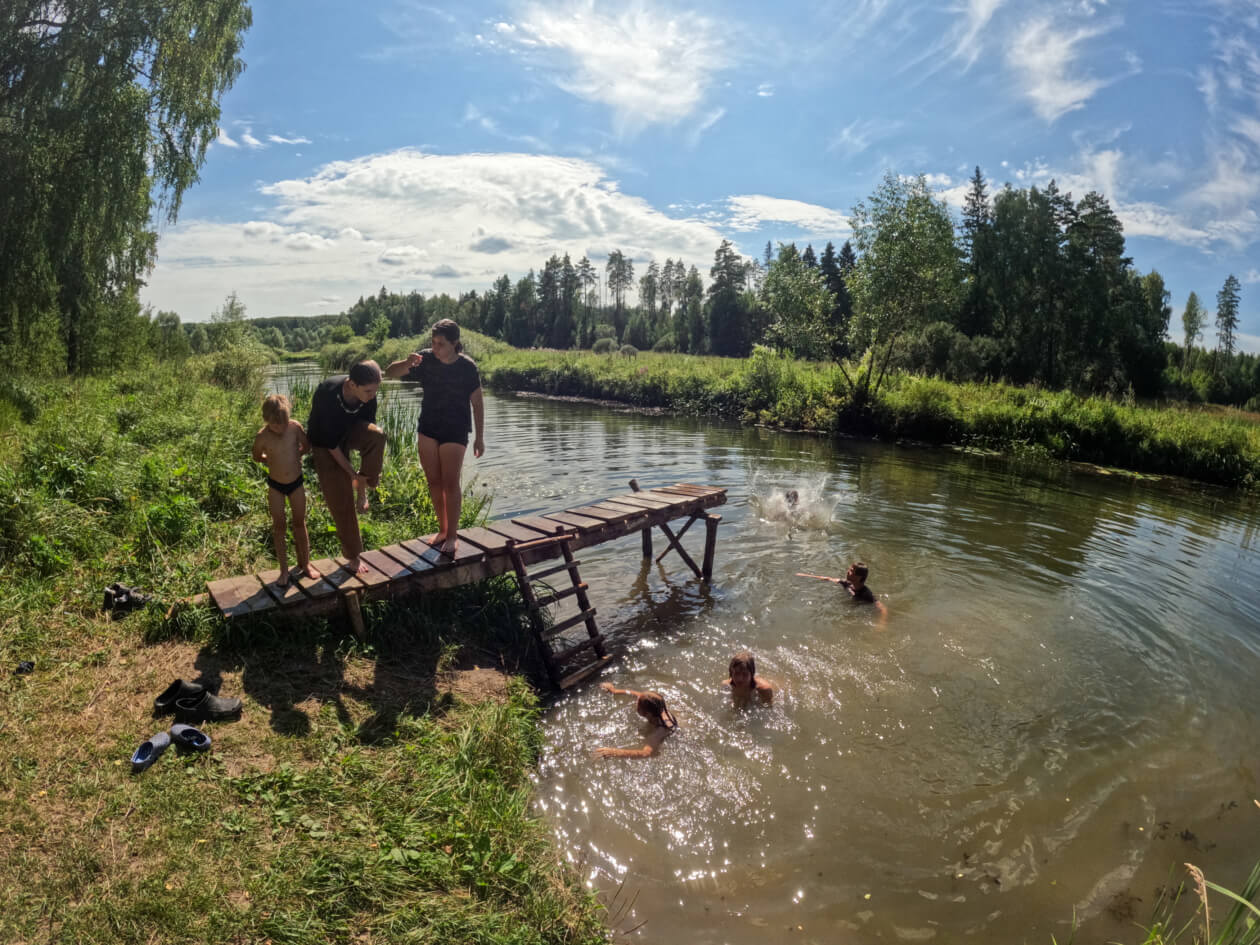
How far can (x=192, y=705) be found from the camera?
4.60 meters

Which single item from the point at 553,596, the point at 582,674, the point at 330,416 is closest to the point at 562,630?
the point at 553,596

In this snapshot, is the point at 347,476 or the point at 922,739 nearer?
the point at 922,739

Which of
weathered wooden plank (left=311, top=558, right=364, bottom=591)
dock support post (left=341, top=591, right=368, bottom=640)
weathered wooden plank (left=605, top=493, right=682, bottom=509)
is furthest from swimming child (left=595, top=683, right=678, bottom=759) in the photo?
weathered wooden plank (left=605, top=493, right=682, bottom=509)

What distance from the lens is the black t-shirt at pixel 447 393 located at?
21.7 feet

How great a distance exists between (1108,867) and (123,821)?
625cm

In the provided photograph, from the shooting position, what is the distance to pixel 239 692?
5.04 metres

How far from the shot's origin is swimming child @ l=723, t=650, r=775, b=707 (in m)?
6.41

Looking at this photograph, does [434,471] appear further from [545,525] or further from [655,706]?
[655,706]

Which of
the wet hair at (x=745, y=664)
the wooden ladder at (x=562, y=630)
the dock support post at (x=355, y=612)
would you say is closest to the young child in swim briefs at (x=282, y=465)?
the dock support post at (x=355, y=612)

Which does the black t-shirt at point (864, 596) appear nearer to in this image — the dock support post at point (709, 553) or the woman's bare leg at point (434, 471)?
the dock support post at point (709, 553)

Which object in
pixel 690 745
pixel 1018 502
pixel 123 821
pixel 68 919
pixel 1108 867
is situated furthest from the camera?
pixel 1018 502

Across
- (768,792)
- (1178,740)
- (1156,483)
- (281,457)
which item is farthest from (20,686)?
(1156,483)

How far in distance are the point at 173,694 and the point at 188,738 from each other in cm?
53

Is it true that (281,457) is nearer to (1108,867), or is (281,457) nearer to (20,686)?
(20,686)
